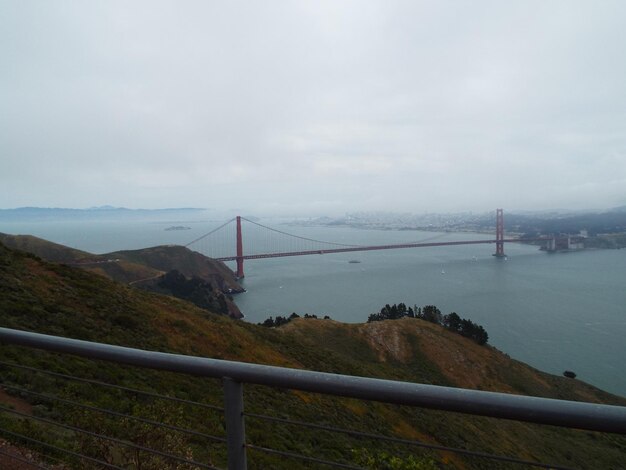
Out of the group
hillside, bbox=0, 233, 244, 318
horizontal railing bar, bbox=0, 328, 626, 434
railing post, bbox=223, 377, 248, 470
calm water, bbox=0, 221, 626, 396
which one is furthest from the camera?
hillside, bbox=0, 233, 244, 318

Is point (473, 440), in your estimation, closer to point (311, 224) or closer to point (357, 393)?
point (357, 393)

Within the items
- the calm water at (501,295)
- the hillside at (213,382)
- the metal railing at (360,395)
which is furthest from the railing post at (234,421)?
the calm water at (501,295)

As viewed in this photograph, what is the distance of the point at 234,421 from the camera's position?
2.98 ft

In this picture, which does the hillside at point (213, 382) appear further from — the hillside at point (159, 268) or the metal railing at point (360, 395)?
the hillside at point (159, 268)

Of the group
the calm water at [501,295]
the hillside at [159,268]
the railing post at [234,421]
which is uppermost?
the railing post at [234,421]

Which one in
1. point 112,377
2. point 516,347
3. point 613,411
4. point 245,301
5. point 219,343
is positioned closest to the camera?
point 613,411

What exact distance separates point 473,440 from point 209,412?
6.26 m

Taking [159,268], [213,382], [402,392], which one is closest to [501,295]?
[159,268]

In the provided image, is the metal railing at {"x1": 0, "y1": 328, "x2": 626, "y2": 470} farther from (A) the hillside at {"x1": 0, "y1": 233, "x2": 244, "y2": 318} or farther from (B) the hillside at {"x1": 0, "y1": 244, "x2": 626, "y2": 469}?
(A) the hillside at {"x1": 0, "y1": 233, "x2": 244, "y2": 318}

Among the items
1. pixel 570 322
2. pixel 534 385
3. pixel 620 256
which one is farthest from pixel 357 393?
pixel 620 256

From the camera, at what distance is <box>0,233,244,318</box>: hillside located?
27406mm

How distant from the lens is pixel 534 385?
14977mm

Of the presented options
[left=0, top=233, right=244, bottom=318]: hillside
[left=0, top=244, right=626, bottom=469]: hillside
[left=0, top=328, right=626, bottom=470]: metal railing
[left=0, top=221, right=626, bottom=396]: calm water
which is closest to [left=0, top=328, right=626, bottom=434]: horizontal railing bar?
[left=0, top=328, right=626, bottom=470]: metal railing

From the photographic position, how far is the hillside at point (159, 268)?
2741 centimetres
